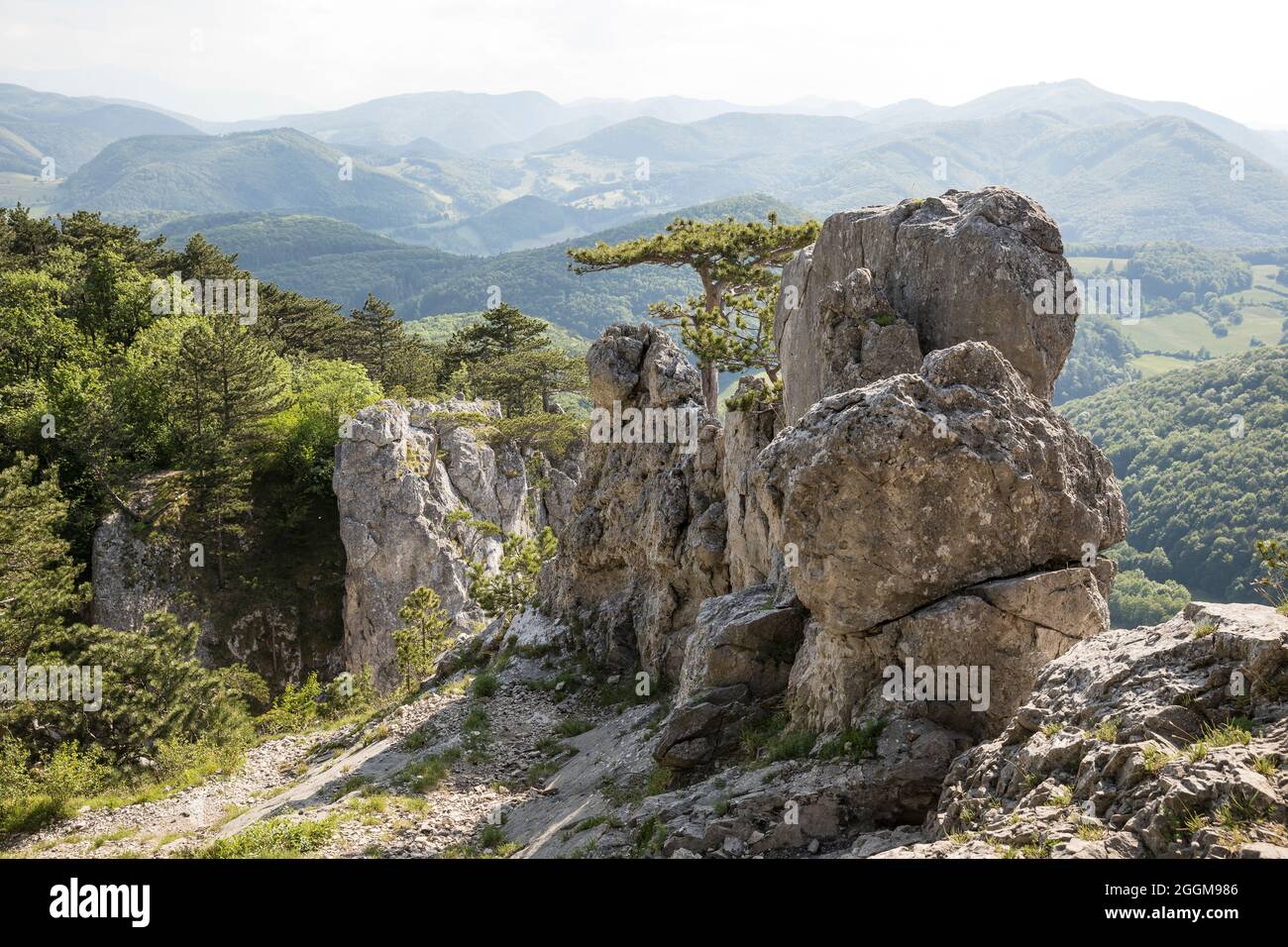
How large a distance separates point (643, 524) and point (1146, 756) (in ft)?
67.6

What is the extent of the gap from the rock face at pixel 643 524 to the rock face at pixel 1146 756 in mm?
13444

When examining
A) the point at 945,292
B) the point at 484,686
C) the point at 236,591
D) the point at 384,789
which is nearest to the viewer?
the point at 945,292

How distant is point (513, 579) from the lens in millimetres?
39281

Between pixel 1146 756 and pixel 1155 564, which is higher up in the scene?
pixel 1146 756

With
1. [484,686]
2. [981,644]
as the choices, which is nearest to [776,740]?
[981,644]

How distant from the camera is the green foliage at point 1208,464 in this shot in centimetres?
10281

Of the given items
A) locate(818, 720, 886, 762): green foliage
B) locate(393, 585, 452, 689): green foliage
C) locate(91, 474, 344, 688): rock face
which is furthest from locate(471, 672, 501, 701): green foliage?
locate(91, 474, 344, 688): rock face

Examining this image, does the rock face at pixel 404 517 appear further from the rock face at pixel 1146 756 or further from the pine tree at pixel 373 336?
the rock face at pixel 1146 756

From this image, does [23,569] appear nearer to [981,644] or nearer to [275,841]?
[275,841]

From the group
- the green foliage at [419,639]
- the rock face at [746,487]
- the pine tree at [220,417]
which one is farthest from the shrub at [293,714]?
the rock face at [746,487]

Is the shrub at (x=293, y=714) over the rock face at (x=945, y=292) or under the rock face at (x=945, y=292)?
under

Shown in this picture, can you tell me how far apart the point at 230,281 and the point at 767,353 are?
155ft

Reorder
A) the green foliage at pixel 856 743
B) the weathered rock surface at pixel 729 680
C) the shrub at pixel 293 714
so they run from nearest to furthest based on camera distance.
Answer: the green foliage at pixel 856 743 < the weathered rock surface at pixel 729 680 < the shrub at pixel 293 714

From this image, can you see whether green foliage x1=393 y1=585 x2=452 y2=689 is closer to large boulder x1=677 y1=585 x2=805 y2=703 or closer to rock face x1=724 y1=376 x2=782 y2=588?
rock face x1=724 y1=376 x2=782 y2=588
